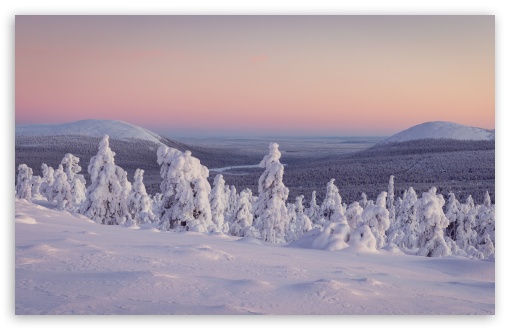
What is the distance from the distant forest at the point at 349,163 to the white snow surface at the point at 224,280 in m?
4.30

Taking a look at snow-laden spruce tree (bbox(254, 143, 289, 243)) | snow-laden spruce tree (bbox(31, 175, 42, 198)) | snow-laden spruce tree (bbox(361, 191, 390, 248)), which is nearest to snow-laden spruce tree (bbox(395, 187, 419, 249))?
snow-laden spruce tree (bbox(254, 143, 289, 243))

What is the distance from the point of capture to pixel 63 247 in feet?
31.4

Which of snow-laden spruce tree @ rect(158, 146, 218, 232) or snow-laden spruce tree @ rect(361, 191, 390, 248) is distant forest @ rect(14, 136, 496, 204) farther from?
snow-laden spruce tree @ rect(361, 191, 390, 248)

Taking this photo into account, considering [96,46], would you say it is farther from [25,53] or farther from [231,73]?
[231,73]

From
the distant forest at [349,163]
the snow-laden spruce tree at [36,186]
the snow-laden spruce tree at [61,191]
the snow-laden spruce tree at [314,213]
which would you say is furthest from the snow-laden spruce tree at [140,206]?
the snow-laden spruce tree at [314,213]

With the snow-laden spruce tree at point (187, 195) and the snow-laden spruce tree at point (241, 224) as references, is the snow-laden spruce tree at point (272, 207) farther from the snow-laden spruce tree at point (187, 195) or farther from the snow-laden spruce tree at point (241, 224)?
the snow-laden spruce tree at point (187, 195)

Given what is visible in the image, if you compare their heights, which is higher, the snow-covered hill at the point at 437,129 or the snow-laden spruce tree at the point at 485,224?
the snow-covered hill at the point at 437,129

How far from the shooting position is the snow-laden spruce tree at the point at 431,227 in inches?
812

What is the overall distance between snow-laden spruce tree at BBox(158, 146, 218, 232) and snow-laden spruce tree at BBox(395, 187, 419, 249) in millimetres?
12511

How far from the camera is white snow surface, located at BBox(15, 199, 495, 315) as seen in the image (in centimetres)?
772

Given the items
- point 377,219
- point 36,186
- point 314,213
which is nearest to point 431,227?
point 377,219

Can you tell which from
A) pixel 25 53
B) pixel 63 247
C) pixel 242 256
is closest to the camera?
pixel 63 247

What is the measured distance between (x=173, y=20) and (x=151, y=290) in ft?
23.6

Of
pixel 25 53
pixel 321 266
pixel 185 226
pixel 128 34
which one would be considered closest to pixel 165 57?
pixel 128 34
